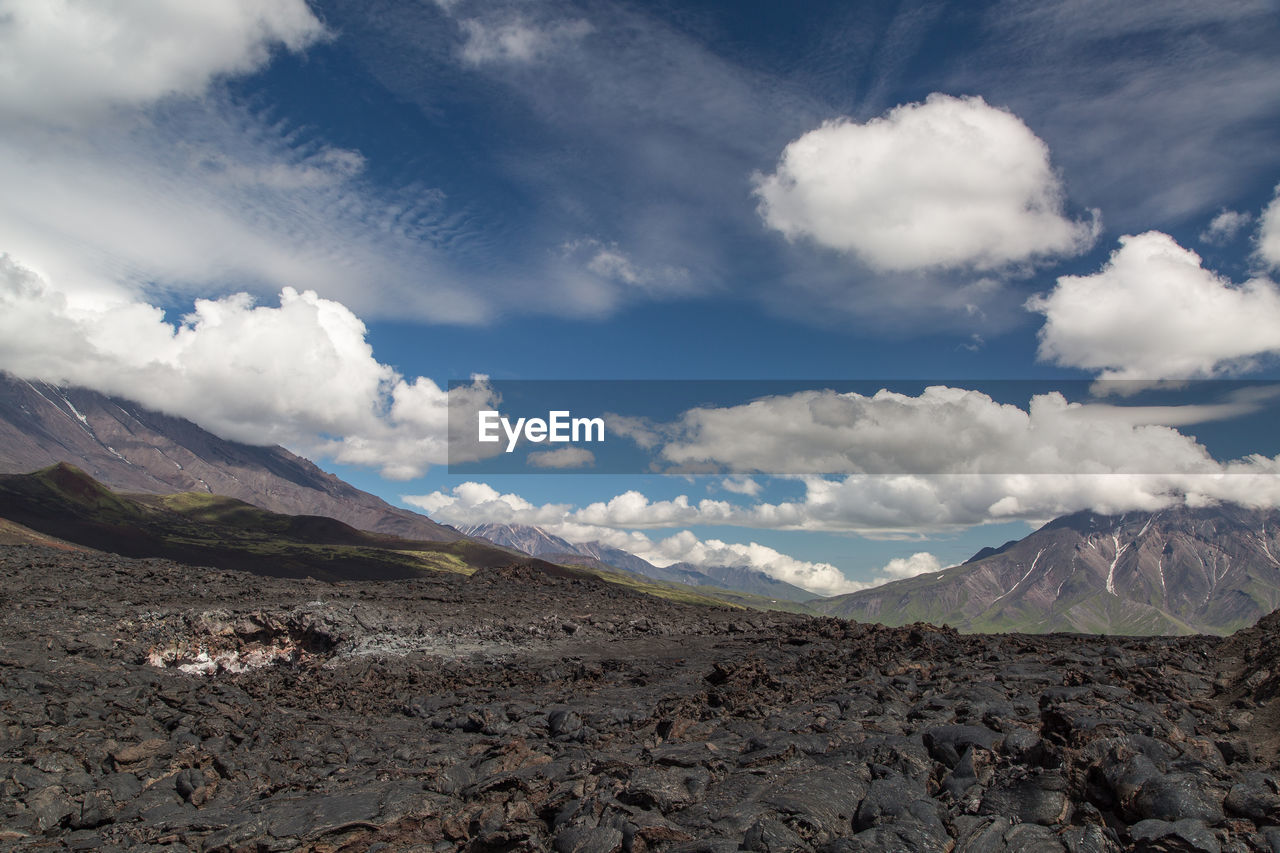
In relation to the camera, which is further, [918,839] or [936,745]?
[936,745]

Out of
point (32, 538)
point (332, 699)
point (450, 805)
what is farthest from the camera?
point (32, 538)

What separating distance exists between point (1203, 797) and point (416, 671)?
29.5 m

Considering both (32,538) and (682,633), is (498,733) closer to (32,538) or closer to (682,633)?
(682,633)

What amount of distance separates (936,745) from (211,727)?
20.9 meters

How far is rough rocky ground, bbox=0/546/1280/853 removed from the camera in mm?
12070

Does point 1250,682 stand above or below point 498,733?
above

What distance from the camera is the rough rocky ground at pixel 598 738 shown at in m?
12.1

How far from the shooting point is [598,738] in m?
20.0

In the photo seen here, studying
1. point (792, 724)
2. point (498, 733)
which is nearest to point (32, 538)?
point (498, 733)

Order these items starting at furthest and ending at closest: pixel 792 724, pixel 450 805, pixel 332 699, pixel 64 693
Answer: pixel 332 699 < pixel 64 693 < pixel 792 724 < pixel 450 805

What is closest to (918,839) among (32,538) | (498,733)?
(498,733)

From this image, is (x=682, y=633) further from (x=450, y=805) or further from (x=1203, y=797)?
(x=1203, y=797)

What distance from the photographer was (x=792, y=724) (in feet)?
60.0

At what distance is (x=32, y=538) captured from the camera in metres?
143
